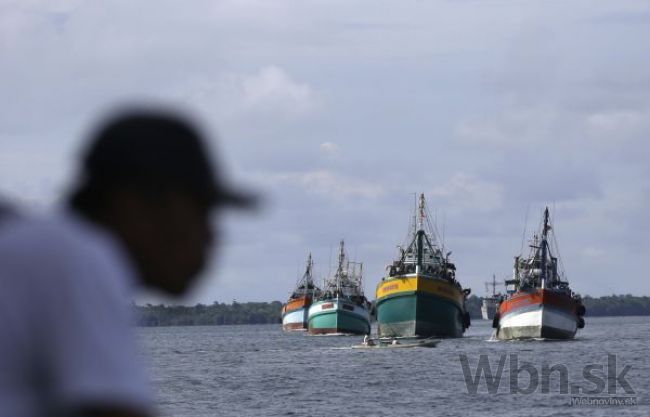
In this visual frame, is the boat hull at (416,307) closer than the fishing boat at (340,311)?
Yes

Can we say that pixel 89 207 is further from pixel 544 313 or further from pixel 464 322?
pixel 464 322

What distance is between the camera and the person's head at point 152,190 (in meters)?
2.51

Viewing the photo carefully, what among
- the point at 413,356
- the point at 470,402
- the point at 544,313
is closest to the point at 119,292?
the point at 470,402

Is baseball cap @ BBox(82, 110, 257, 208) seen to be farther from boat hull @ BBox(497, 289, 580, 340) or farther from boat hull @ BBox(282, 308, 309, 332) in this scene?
boat hull @ BBox(282, 308, 309, 332)

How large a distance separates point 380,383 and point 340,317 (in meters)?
61.8

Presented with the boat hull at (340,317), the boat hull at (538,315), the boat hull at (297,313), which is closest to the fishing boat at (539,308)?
the boat hull at (538,315)

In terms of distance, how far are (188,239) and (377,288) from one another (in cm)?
8771

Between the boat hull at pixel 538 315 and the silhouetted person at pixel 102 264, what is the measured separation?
3050 inches

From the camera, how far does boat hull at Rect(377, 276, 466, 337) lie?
85375 millimetres

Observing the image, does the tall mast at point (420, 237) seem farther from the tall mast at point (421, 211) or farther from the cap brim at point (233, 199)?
the cap brim at point (233, 199)

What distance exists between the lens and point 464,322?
99.0m

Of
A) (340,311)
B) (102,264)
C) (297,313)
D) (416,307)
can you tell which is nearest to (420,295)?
(416,307)

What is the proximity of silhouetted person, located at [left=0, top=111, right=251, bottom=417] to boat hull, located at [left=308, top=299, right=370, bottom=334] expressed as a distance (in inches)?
4384

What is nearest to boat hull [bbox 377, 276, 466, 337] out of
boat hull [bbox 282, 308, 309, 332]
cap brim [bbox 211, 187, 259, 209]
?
Result: boat hull [bbox 282, 308, 309, 332]
